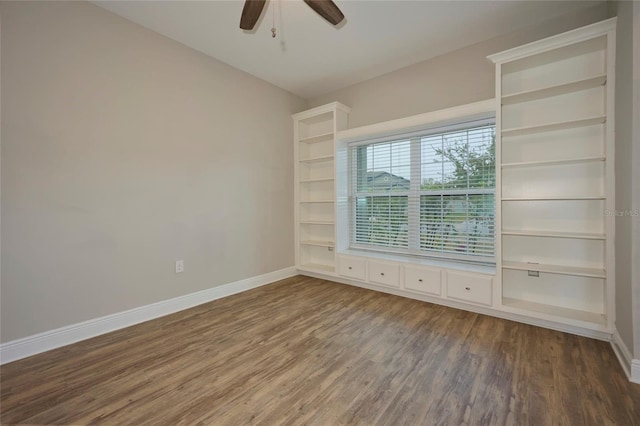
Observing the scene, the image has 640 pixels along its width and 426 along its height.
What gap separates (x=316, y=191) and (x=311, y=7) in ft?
9.02

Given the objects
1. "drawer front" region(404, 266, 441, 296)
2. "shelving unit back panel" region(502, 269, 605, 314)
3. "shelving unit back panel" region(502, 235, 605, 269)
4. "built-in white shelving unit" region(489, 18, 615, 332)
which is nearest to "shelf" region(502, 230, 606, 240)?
"built-in white shelving unit" region(489, 18, 615, 332)

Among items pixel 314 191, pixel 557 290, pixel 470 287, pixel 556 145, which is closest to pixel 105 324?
pixel 314 191

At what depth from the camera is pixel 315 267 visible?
164 inches

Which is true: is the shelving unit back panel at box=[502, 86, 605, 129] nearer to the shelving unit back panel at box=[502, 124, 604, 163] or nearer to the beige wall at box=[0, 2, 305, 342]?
the shelving unit back panel at box=[502, 124, 604, 163]

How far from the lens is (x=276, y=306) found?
2.99 metres

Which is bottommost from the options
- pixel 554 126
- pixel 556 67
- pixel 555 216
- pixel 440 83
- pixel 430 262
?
pixel 430 262

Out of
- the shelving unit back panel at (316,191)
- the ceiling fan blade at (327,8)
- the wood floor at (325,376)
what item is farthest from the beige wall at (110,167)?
the ceiling fan blade at (327,8)

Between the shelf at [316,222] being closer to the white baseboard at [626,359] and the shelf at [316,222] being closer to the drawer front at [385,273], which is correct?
the drawer front at [385,273]

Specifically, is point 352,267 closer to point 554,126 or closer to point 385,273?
point 385,273

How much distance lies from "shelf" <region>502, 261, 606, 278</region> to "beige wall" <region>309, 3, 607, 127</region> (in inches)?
69.2

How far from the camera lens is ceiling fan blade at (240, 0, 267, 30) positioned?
5.88ft

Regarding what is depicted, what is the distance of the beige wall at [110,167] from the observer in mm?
2002

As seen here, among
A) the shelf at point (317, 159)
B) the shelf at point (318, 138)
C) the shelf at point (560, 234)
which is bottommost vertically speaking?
the shelf at point (560, 234)

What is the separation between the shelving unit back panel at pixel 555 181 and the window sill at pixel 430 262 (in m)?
0.79
